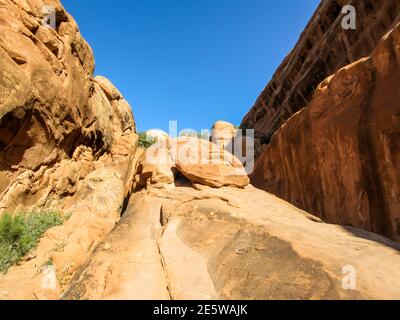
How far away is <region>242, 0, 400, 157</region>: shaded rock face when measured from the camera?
1365cm

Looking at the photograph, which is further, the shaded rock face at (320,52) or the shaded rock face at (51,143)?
the shaded rock face at (320,52)

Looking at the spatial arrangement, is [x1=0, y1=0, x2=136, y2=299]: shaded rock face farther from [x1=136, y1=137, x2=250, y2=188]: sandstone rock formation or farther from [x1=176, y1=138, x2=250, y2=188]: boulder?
[x1=176, y1=138, x2=250, y2=188]: boulder

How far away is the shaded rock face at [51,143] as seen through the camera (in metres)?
7.26

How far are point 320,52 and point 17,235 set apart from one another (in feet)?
63.7

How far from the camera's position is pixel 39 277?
637 cm

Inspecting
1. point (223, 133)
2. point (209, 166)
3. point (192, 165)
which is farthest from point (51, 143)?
point (223, 133)

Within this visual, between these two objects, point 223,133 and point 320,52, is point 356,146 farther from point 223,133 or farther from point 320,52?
point 223,133

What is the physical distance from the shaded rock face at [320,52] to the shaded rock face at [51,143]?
1394cm

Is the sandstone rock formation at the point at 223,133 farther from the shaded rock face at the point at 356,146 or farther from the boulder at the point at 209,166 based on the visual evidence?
the boulder at the point at 209,166

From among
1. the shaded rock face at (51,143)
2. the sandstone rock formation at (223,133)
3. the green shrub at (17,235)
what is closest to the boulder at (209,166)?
the shaded rock face at (51,143)

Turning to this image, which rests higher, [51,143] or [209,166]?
[51,143]

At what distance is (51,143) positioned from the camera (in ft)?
32.1

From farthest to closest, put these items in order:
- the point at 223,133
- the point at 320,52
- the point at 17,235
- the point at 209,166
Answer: the point at 223,133 → the point at 320,52 → the point at 209,166 → the point at 17,235

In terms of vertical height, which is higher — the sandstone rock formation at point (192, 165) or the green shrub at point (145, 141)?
the green shrub at point (145, 141)
